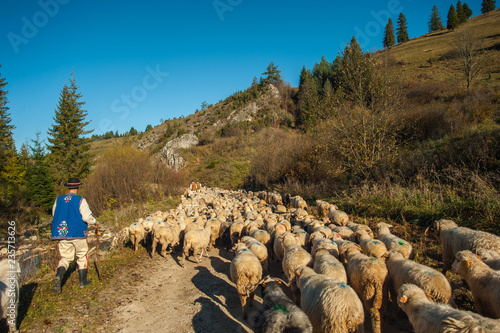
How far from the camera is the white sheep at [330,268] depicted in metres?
4.36

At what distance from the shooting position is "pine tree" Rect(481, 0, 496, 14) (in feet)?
217

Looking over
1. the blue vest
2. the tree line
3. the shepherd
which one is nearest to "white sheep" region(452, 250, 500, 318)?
the shepherd

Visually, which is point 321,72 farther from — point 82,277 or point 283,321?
point 283,321

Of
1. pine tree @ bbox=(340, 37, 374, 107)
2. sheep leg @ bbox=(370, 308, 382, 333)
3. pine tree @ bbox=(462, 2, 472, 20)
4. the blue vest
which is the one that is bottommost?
sheep leg @ bbox=(370, 308, 382, 333)

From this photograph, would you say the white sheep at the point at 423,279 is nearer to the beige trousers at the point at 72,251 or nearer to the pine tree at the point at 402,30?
the beige trousers at the point at 72,251

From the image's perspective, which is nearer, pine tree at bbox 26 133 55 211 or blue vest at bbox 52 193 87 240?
blue vest at bbox 52 193 87 240

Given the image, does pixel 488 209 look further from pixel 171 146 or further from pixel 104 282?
pixel 171 146

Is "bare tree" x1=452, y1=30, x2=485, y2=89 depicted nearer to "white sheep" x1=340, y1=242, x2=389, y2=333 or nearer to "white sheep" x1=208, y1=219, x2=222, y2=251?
"white sheep" x1=208, y1=219, x2=222, y2=251

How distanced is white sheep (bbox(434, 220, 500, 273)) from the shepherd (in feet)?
26.2

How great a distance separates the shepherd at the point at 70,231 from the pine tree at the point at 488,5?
4081 inches

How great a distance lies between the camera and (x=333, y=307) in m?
3.31

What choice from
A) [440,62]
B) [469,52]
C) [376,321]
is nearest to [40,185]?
[376,321]

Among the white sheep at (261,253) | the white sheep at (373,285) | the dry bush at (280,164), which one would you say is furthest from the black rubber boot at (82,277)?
the dry bush at (280,164)

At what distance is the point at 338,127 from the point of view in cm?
1319
